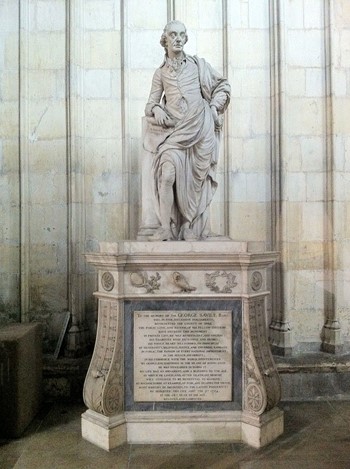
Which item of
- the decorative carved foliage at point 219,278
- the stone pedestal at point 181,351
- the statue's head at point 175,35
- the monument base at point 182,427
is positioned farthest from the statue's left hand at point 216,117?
the monument base at point 182,427

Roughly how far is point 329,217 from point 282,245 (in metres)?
0.63

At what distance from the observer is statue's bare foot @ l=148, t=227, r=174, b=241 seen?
369 cm

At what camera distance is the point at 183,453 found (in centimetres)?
336

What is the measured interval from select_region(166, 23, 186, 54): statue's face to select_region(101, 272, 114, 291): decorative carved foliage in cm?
199

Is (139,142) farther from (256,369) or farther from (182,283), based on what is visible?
(256,369)

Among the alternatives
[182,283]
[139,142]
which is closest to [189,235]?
[182,283]

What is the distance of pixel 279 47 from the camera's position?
5.01m

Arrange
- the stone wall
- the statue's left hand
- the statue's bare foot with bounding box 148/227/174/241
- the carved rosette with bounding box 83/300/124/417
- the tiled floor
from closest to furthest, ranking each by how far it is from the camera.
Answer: the tiled floor < the carved rosette with bounding box 83/300/124/417 < the statue's bare foot with bounding box 148/227/174/241 < the statue's left hand < the stone wall

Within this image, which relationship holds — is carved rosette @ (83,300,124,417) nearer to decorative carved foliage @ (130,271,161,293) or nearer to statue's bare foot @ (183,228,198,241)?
decorative carved foliage @ (130,271,161,293)

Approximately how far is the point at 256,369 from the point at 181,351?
60 cm

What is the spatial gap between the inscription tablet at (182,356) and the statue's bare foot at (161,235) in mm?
608

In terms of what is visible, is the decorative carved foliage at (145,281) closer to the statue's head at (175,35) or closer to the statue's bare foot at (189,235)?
the statue's bare foot at (189,235)

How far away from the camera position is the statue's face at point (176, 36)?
3.74 meters

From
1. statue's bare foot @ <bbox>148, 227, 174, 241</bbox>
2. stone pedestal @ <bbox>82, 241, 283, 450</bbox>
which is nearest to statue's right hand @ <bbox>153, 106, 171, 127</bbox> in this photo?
statue's bare foot @ <bbox>148, 227, 174, 241</bbox>
